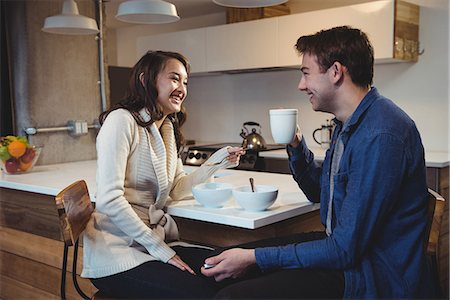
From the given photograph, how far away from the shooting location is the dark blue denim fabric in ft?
3.91

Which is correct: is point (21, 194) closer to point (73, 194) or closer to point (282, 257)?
point (73, 194)

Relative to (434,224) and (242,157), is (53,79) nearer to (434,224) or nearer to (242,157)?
(242,157)

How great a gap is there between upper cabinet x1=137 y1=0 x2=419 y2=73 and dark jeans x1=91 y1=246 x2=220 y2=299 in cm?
229

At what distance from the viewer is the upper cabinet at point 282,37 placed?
3.17 metres

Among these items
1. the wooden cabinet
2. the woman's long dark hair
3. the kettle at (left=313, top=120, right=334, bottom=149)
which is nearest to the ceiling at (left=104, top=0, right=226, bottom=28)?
the kettle at (left=313, top=120, right=334, bottom=149)

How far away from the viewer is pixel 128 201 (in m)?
1.63

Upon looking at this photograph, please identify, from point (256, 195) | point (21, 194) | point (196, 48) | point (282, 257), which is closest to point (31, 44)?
point (21, 194)

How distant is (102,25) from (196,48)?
3.90 feet

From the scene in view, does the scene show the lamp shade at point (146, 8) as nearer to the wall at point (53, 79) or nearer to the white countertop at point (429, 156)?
the wall at point (53, 79)

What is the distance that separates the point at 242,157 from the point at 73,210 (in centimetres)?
223

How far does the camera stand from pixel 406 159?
1.21 m

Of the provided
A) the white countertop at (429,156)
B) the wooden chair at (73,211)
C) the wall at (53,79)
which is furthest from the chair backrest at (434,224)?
the wall at (53,79)

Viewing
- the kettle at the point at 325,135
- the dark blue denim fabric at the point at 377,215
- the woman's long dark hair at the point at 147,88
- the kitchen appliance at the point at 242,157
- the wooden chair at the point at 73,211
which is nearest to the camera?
the dark blue denim fabric at the point at 377,215

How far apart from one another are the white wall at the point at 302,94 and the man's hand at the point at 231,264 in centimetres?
253
